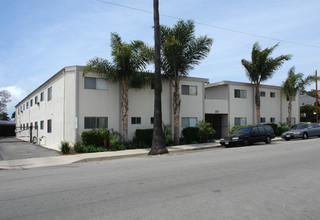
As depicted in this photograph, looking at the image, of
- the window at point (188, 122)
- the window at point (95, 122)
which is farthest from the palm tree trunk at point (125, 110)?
the window at point (188, 122)

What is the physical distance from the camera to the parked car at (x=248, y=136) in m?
19.2

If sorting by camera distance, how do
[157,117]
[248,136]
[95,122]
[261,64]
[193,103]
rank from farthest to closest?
[261,64]
[193,103]
[248,136]
[95,122]
[157,117]

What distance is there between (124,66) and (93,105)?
3448 mm

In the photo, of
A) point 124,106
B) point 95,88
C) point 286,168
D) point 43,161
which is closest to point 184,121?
point 124,106

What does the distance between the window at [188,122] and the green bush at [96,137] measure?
7.43m

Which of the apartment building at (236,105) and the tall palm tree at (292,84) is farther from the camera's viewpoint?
the tall palm tree at (292,84)

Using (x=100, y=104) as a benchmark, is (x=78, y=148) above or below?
below

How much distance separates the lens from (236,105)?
27500mm

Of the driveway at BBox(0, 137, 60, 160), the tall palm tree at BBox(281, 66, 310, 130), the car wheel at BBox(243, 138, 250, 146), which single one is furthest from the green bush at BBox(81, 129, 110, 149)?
the tall palm tree at BBox(281, 66, 310, 130)

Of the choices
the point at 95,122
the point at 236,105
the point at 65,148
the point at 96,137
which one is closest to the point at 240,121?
the point at 236,105

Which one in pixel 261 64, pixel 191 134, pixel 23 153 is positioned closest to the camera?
pixel 23 153

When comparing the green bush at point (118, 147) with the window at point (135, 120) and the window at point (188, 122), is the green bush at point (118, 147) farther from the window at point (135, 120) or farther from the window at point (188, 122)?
the window at point (188, 122)

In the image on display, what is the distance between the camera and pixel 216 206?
5.46 m

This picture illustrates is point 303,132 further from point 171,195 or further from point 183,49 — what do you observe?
point 171,195
